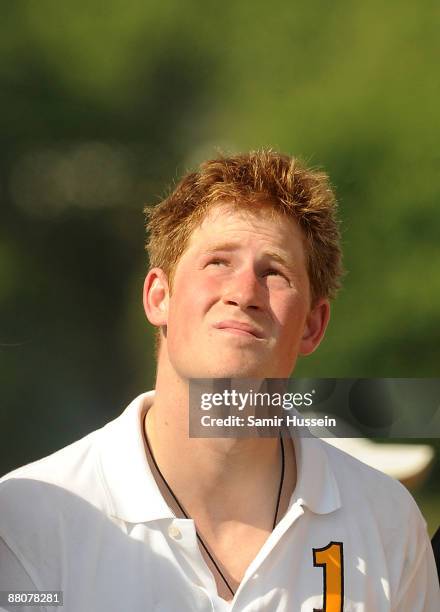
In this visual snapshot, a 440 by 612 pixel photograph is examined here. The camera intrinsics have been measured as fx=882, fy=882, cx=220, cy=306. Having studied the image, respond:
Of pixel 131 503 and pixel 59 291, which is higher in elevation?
pixel 59 291

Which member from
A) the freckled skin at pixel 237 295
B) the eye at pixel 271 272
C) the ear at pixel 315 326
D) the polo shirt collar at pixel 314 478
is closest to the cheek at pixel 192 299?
the freckled skin at pixel 237 295

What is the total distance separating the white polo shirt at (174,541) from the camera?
1.63 m

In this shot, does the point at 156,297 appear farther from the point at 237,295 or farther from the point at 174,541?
the point at 174,541

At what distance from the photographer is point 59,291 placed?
1781mm

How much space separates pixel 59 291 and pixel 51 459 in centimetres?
33

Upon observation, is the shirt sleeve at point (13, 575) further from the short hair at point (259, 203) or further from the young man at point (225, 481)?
the short hair at point (259, 203)

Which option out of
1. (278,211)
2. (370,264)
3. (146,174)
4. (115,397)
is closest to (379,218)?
(370,264)

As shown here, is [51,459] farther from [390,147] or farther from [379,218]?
[390,147]

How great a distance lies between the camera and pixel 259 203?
1717 mm

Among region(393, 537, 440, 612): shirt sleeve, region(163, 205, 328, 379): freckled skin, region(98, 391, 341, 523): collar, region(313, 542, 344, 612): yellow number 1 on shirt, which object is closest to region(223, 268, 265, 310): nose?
region(163, 205, 328, 379): freckled skin

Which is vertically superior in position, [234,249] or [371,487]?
[234,249]

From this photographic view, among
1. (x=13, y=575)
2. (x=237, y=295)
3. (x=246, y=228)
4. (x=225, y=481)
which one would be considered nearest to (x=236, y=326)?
(x=237, y=295)

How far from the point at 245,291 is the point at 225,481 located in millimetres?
381

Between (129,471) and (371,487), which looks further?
(371,487)
